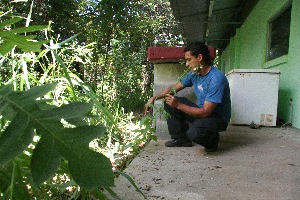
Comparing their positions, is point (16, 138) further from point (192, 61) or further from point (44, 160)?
point (192, 61)

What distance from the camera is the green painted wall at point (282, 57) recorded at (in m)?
3.71

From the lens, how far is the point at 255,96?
3.73 metres

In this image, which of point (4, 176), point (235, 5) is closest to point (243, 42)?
point (235, 5)

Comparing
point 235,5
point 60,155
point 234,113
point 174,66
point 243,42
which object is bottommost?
point 234,113

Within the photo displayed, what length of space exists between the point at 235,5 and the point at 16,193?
256 inches

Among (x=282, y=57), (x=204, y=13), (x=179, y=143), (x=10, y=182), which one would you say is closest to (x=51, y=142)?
(x=10, y=182)

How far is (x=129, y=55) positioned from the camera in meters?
7.43

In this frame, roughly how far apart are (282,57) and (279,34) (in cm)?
72

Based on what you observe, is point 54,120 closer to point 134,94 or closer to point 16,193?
point 16,193

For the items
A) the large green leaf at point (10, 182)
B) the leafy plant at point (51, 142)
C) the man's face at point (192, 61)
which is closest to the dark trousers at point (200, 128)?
the man's face at point (192, 61)

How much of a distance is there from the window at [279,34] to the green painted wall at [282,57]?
103mm

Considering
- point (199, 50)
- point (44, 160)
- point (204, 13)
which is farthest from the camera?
point (204, 13)

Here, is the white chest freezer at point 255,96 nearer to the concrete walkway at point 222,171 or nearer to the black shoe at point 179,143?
the concrete walkway at point 222,171

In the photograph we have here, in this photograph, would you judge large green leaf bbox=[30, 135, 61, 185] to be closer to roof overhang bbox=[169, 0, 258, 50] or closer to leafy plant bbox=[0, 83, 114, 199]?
leafy plant bbox=[0, 83, 114, 199]
